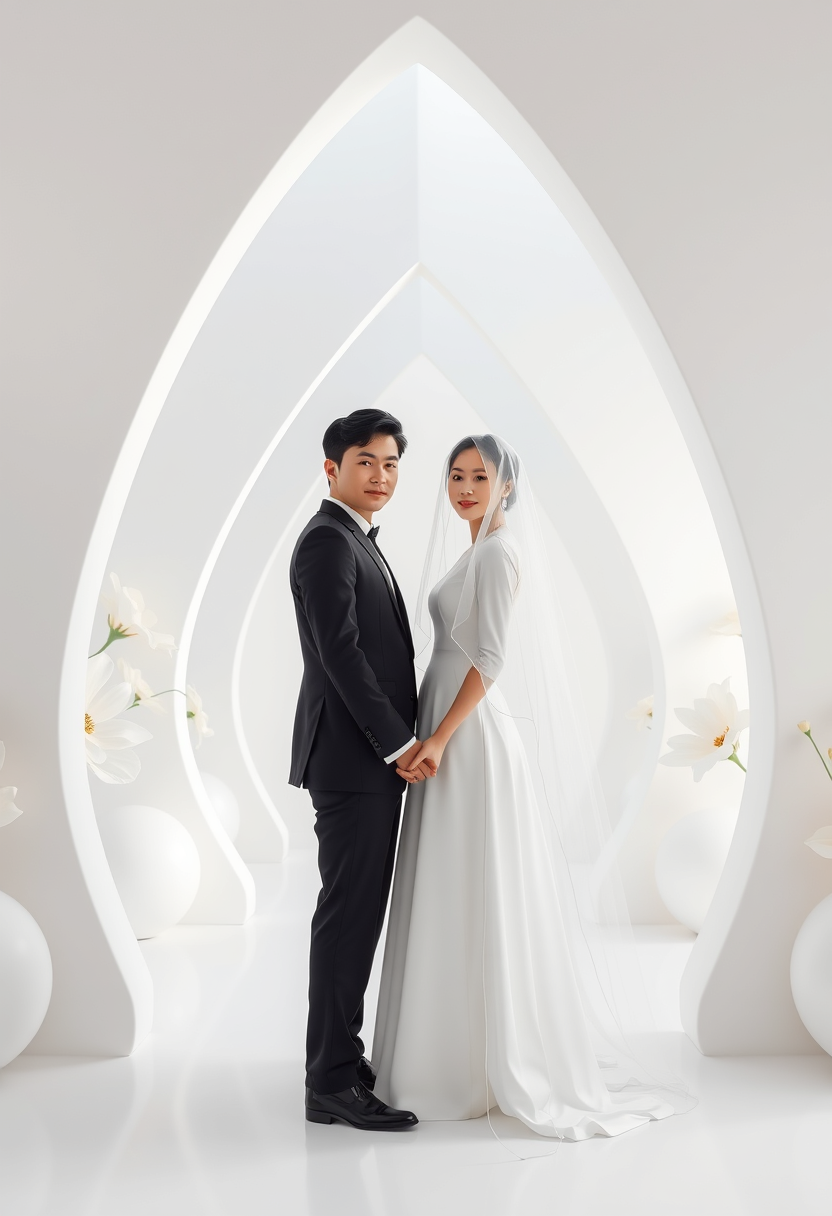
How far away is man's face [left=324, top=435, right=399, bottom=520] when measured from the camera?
9.43 feet

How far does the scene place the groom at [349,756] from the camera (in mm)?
2658

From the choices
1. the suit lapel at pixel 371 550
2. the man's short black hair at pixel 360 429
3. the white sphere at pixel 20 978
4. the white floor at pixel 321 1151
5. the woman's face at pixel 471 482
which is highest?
the man's short black hair at pixel 360 429

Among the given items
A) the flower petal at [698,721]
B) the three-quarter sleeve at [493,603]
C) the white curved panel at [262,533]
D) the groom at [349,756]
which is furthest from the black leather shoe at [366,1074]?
the white curved panel at [262,533]

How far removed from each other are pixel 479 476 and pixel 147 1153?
205cm

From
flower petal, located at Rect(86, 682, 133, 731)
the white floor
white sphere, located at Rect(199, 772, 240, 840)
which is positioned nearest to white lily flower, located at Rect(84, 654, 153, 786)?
flower petal, located at Rect(86, 682, 133, 731)

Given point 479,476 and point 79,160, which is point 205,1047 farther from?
point 79,160

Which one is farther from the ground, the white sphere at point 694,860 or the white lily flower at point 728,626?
the white lily flower at point 728,626

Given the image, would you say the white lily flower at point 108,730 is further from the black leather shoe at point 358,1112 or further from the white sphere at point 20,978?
the black leather shoe at point 358,1112

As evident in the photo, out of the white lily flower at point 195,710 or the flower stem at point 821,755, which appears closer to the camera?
the flower stem at point 821,755

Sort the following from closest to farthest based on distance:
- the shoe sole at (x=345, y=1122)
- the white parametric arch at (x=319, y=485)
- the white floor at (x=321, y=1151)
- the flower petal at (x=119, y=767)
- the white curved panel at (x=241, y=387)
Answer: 1. the white floor at (x=321, y=1151)
2. the shoe sole at (x=345, y=1122)
3. the flower petal at (x=119, y=767)
4. the white curved panel at (x=241, y=387)
5. the white parametric arch at (x=319, y=485)

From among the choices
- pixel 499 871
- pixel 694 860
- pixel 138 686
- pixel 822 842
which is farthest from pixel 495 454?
pixel 694 860

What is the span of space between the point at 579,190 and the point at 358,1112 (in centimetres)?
276

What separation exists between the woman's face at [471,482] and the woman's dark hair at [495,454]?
0.01 meters

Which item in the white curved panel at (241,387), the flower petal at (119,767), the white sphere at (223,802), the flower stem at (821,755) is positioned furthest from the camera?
the white sphere at (223,802)
